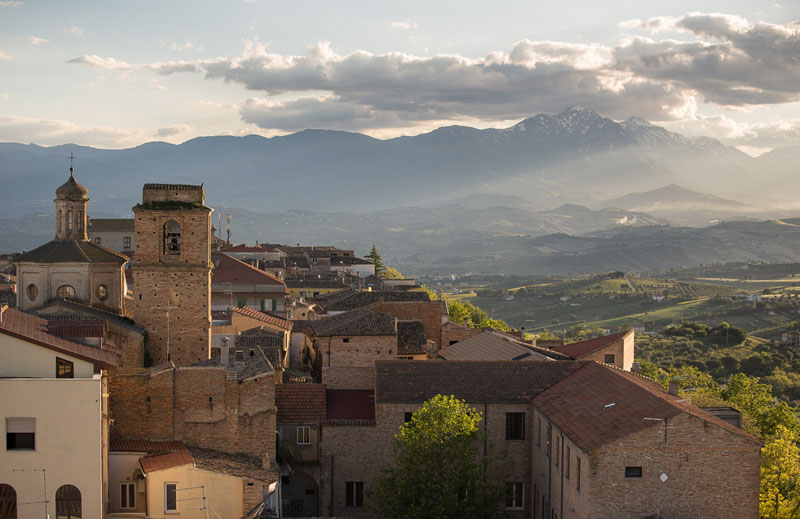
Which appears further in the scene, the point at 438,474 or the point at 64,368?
the point at 438,474

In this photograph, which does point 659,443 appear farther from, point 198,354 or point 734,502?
point 198,354

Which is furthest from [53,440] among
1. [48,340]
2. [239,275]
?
[239,275]

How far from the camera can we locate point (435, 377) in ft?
130

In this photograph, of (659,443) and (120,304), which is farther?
(120,304)

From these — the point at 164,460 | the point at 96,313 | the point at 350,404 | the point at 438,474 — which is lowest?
the point at 438,474

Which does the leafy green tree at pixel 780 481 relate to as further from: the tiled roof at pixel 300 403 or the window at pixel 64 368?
the window at pixel 64 368

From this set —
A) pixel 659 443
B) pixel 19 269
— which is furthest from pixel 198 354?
pixel 659 443

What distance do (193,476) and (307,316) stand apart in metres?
37.7

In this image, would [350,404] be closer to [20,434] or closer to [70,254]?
[20,434]

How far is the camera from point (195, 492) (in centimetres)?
3194

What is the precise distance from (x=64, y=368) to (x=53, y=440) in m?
2.33

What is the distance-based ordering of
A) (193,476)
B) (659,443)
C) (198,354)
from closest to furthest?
(659,443), (193,476), (198,354)

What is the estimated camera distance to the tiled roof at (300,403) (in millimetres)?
38188

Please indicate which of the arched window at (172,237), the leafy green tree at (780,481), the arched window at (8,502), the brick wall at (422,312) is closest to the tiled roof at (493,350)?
the brick wall at (422,312)
